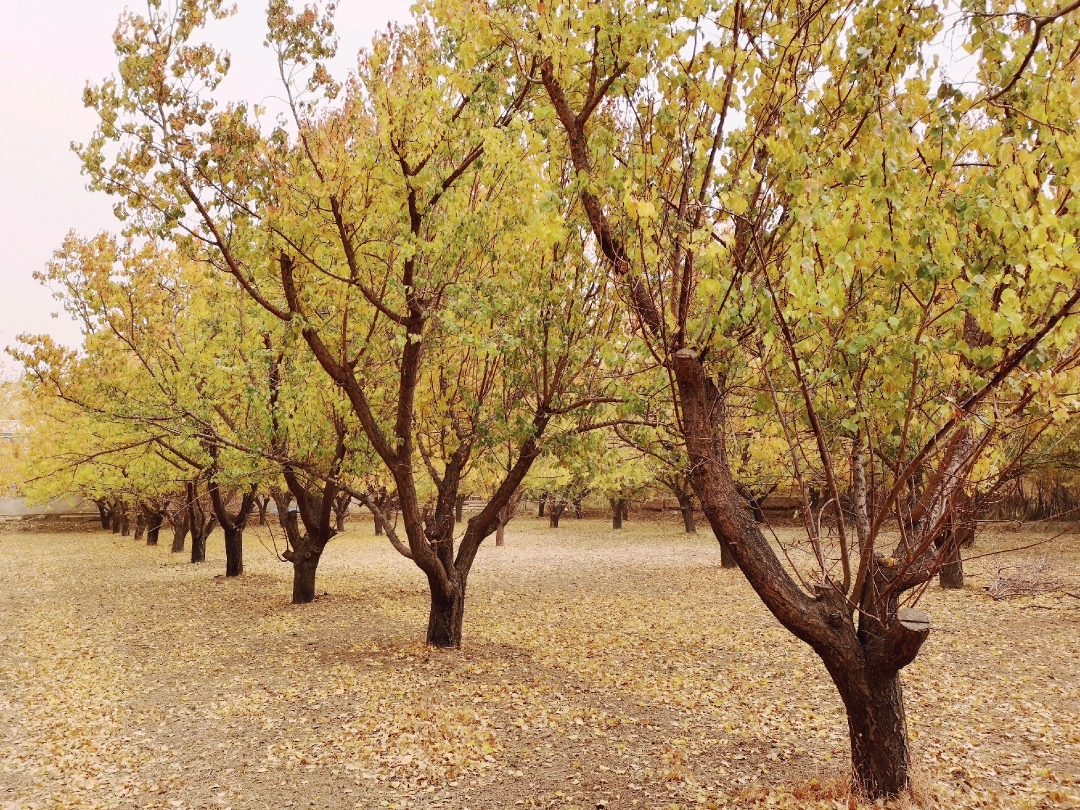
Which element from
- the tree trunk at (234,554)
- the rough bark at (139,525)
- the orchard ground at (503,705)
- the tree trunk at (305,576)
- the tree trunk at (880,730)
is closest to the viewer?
the tree trunk at (880,730)

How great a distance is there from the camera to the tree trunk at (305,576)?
14562 mm

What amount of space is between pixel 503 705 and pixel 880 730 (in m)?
4.35

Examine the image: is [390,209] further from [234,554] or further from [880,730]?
[234,554]

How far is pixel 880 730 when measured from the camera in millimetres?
4824

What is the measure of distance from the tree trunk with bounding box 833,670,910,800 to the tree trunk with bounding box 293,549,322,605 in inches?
475

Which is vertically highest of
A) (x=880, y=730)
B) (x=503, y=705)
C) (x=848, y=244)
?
(x=848, y=244)

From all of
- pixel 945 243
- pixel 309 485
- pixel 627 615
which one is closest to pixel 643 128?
pixel 945 243

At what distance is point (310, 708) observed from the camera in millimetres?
7961

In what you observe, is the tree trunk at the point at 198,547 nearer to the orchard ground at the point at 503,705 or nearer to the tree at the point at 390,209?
the orchard ground at the point at 503,705

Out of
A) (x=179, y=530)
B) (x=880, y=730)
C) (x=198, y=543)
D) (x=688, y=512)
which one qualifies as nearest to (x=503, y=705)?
(x=880, y=730)

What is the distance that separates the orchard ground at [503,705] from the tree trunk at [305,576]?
1.60 feet

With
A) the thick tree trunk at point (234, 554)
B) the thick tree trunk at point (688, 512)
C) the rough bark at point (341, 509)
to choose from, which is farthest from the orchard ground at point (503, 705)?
the thick tree trunk at point (688, 512)

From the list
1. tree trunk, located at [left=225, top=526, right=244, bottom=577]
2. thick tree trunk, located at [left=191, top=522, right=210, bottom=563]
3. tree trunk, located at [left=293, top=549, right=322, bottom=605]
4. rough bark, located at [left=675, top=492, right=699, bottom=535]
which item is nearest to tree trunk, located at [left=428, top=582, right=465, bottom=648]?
tree trunk, located at [left=293, top=549, right=322, bottom=605]

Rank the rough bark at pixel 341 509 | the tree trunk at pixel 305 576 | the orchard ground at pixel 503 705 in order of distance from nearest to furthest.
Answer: the orchard ground at pixel 503 705, the tree trunk at pixel 305 576, the rough bark at pixel 341 509
